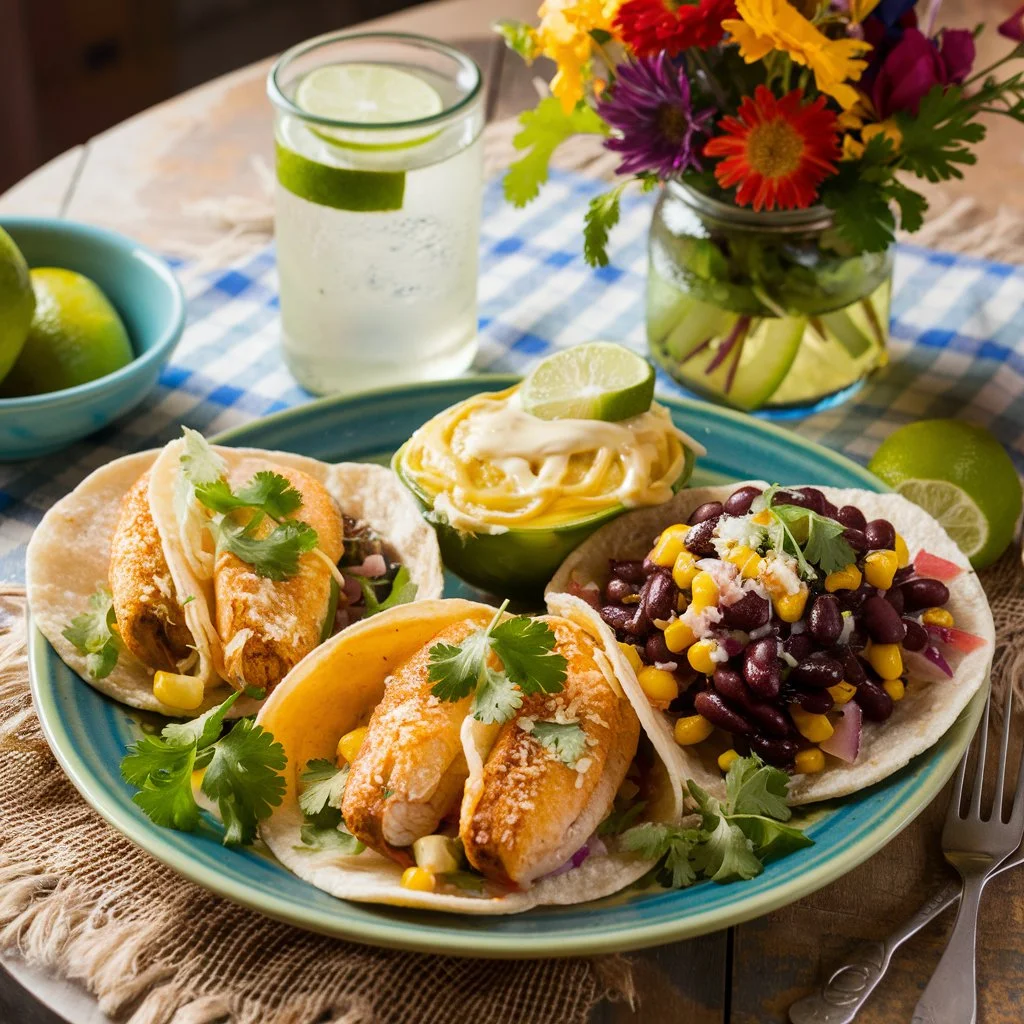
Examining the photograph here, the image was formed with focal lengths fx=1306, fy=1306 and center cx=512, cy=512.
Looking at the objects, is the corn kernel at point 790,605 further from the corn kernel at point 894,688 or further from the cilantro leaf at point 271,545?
the cilantro leaf at point 271,545

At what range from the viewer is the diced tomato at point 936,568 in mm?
3281

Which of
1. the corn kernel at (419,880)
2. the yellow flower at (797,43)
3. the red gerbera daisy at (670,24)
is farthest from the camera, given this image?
the red gerbera daisy at (670,24)

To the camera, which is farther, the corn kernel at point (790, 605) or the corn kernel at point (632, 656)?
the corn kernel at point (632, 656)

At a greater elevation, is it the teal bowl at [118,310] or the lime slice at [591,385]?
the lime slice at [591,385]

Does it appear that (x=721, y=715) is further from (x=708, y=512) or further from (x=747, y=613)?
(x=708, y=512)

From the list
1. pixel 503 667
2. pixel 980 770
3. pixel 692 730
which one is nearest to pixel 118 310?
pixel 503 667

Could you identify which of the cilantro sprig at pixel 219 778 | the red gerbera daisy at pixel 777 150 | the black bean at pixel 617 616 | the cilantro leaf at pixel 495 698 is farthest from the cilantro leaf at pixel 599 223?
→ the cilantro sprig at pixel 219 778

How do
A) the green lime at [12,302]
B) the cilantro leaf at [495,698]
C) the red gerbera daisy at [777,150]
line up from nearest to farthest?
the cilantro leaf at [495,698], the red gerbera daisy at [777,150], the green lime at [12,302]

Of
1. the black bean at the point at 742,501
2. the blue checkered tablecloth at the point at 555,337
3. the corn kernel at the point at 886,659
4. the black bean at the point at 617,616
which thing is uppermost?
the black bean at the point at 742,501

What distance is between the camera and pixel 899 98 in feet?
11.6

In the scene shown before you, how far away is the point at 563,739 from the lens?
2666 mm

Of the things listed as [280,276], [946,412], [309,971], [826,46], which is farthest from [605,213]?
[309,971]

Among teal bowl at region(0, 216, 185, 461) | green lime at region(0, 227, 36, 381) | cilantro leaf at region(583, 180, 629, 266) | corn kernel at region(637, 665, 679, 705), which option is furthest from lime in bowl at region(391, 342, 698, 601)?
green lime at region(0, 227, 36, 381)

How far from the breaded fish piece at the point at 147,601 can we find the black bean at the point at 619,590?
1.02 metres
